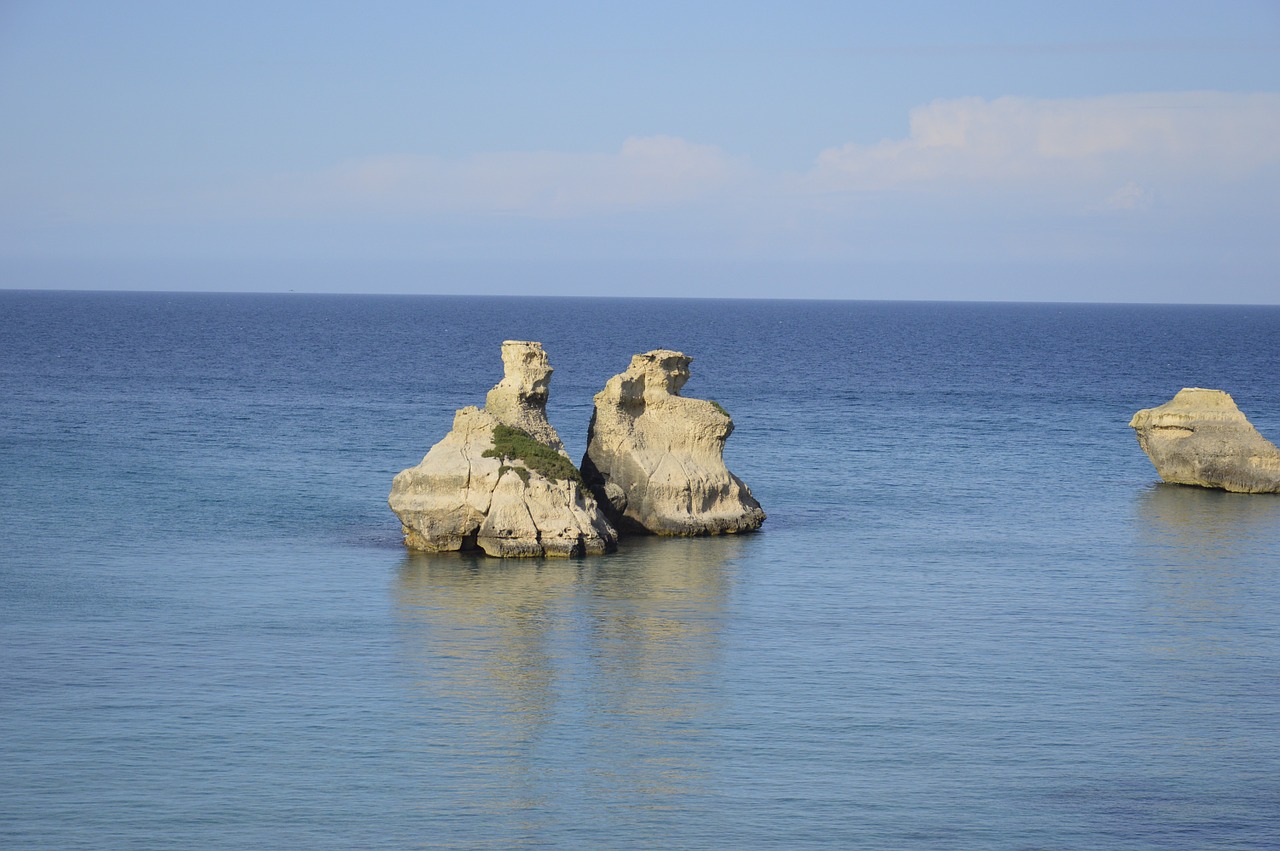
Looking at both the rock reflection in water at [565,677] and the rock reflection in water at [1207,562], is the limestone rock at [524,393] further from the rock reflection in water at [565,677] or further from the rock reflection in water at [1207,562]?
the rock reflection in water at [1207,562]

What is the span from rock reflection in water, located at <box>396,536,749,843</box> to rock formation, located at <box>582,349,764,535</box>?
2.68 meters

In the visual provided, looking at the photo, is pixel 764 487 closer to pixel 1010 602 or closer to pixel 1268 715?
pixel 1010 602

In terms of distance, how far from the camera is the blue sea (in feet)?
91.4

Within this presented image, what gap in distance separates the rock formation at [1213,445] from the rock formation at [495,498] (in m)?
29.2

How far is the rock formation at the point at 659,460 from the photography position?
52.9 meters

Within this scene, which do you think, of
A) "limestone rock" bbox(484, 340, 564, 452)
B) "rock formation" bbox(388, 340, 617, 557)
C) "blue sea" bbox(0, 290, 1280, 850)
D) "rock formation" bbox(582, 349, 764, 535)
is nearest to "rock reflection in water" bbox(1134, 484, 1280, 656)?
"blue sea" bbox(0, 290, 1280, 850)

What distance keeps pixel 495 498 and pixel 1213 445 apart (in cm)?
3353

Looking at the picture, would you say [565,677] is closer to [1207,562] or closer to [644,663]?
[644,663]

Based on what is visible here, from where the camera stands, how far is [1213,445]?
213ft

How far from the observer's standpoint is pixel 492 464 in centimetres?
4816

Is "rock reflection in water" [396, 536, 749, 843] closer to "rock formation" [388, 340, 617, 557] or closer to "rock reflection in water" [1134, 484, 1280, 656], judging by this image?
"rock formation" [388, 340, 617, 557]

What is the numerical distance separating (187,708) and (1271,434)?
67.9 m

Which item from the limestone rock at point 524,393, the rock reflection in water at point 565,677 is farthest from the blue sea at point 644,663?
the limestone rock at point 524,393

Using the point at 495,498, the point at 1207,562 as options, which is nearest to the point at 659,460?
the point at 495,498
